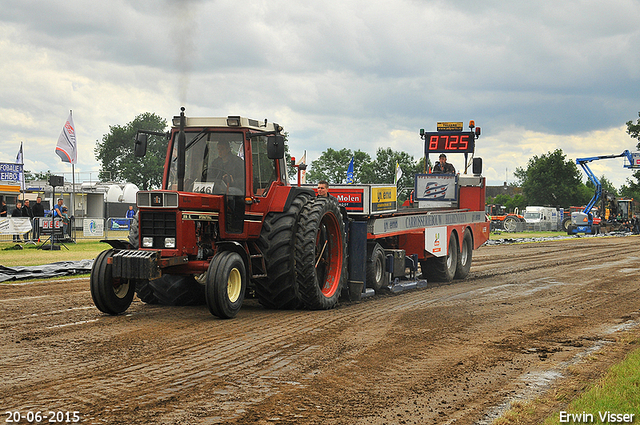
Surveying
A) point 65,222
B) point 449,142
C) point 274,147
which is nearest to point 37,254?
point 65,222

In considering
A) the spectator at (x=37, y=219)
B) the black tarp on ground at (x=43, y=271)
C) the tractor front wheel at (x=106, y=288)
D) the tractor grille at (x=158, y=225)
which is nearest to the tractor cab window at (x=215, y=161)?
the tractor grille at (x=158, y=225)

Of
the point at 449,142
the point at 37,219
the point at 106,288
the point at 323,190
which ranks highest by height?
the point at 449,142

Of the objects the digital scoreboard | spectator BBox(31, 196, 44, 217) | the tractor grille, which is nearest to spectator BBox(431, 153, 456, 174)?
the digital scoreboard

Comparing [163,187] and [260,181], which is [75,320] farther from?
[260,181]

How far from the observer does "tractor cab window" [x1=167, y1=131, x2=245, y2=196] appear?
8867mm

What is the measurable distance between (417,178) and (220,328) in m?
9.73

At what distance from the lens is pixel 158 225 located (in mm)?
8219

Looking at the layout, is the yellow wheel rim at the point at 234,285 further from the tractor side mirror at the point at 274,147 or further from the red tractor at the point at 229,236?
the tractor side mirror at the point at 274,147

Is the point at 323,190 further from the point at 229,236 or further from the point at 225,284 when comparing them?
the point at 225,284

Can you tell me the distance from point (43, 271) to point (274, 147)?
772 centimetres

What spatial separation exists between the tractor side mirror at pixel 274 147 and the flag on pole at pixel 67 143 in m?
17.8

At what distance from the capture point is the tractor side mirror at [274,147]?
8.68 meters

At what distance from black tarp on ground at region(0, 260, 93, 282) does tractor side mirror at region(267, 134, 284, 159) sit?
7.13 meters

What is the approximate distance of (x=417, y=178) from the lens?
1650cm
